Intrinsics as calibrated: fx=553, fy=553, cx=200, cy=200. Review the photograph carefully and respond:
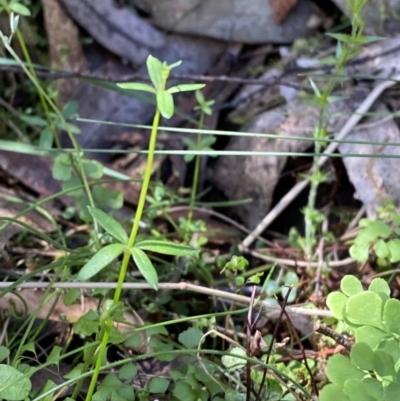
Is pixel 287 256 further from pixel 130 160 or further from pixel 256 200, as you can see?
pixel 130 160

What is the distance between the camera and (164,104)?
A: 0.62 meters

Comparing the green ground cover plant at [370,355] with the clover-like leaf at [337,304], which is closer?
the green ground cover plant at [370,355]

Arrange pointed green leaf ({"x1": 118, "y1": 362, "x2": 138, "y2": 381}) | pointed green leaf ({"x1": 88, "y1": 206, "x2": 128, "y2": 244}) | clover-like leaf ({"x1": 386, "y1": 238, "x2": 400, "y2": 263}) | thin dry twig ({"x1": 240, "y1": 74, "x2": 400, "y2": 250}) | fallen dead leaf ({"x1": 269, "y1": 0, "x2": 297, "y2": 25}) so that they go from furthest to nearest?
fallen dead leaf ({"x1": 269, "y1": 0, "x2": 297, "y2": 25}) → thin dry twig ({"x1": 240, "y1": 74, "x2": 400, "y2": 250}) → clover-like leaf ({"x1": 386, "y1": 238, "x2": 400, "y2": 263}) → pointed green leaf ({"x1": 118, "y1": 362, "x2": 138, "y2": 381}) → pointed green leaf ({"x1": 88, "y1": 206, "x2": 128, "y2": 244})

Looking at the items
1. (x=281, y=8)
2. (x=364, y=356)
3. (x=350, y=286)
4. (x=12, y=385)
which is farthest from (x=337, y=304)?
(x=281, y=8)

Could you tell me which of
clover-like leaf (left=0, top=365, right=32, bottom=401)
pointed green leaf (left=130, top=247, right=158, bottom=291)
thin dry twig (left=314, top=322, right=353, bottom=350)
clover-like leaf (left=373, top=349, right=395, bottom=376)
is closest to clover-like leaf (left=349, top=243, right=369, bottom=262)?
thin dry twig (left=314, top=322, right=353, bottom=350)

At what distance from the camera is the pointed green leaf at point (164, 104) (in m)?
0.61

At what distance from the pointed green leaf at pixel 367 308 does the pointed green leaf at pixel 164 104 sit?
0.35 m

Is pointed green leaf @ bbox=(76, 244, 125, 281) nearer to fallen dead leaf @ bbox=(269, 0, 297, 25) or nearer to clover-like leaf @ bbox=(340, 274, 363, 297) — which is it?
clover-like leaf @ bbox=(340, 274, 363, 297)

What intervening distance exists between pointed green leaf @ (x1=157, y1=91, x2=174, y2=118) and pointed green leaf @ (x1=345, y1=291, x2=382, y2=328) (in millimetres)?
350

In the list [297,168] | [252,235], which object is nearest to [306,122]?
[297,168]

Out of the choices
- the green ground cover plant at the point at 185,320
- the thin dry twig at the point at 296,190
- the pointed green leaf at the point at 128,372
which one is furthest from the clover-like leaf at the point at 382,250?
the pointed green leaf at the point at 128,372

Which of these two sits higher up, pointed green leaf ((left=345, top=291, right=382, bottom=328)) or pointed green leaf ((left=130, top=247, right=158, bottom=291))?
pointed green leaf ((left=130, top=247, right=158, bottom=291))

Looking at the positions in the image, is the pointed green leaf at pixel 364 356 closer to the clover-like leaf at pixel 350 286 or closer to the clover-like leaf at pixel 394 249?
the clover-like leaf at pixel 350 286

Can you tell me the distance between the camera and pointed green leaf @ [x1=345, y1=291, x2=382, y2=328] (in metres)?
0.74
